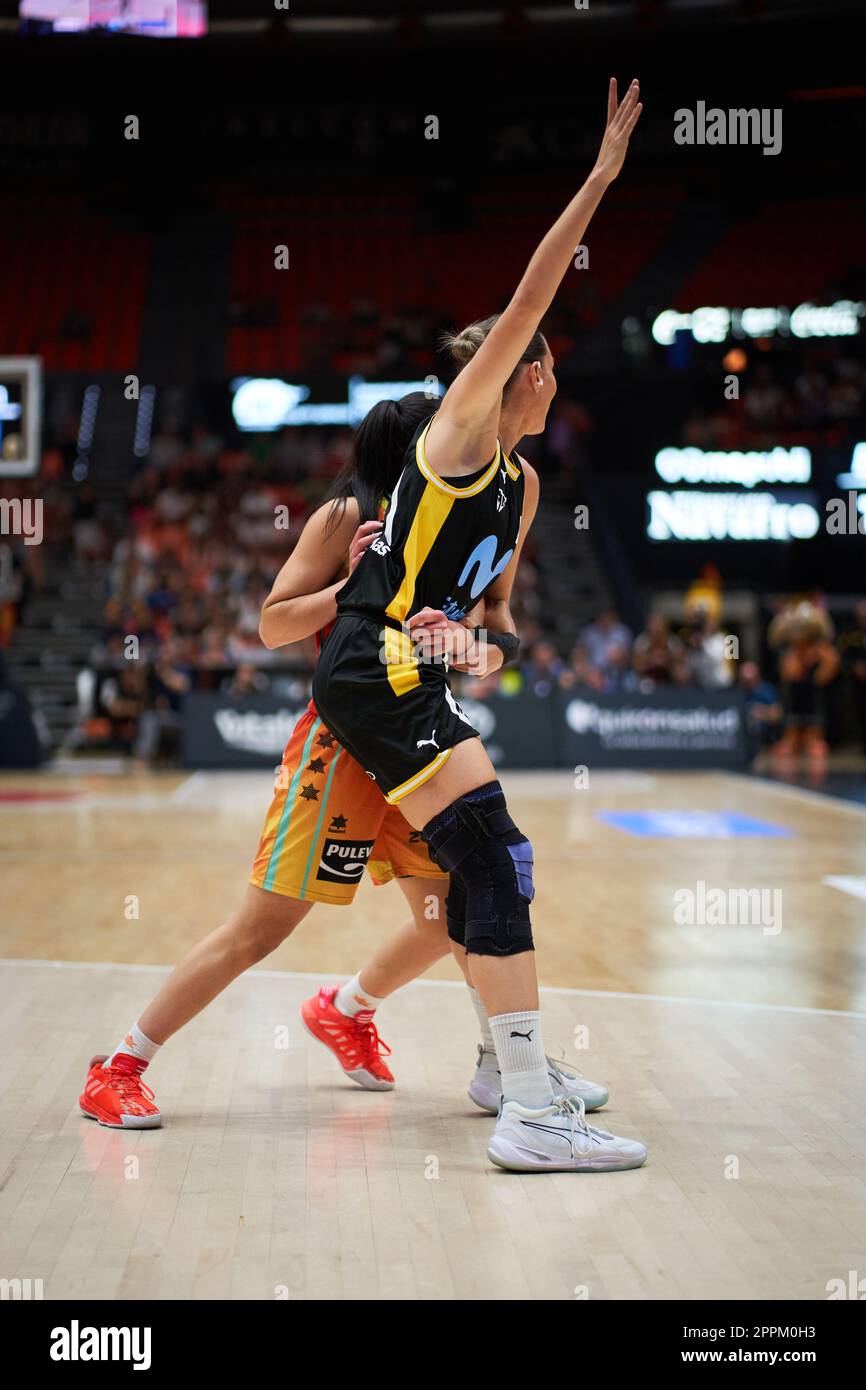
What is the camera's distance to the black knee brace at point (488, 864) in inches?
124

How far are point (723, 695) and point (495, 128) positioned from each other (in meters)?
16.4

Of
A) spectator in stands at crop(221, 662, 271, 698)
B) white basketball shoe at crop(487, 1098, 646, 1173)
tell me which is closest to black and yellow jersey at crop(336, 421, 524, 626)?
white basketball shoe at crop(487, 1098, 646, 1173)

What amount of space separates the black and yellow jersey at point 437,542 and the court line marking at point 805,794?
8.60 m

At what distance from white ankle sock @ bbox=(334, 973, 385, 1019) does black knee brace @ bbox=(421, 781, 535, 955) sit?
0.82 m

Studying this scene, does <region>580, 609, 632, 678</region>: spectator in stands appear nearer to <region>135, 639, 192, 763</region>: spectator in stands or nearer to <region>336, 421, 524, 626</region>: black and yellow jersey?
<region>135, 639, 192, 763</region>: spectator in stands

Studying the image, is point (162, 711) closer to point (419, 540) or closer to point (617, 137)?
point (419, 540)

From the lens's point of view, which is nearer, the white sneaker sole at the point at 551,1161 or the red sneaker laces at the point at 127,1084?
the white sneaker sole at the point at 551,1161

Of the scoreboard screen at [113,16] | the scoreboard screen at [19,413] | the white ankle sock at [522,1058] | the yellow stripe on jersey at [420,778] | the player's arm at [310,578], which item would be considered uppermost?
the scoreboard screen at [113,16]

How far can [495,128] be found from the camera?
28.2m

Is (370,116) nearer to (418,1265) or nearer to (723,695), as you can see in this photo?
(723,695)

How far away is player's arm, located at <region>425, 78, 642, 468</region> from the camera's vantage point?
2939 millimetres

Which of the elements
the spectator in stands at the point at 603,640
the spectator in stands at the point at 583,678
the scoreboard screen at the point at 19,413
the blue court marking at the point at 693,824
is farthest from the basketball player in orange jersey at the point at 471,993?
the spectator in stands at the point at 603,640

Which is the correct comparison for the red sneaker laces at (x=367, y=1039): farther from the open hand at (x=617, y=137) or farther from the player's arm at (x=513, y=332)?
the open hand at (x=617, y=137)
